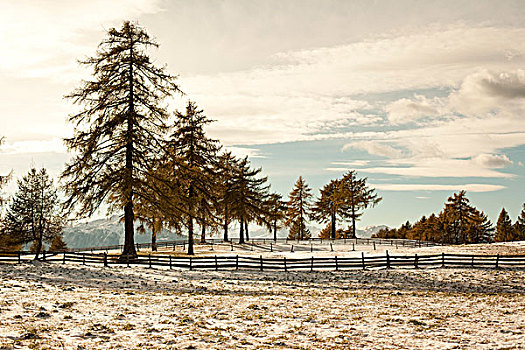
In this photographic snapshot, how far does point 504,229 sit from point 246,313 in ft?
338

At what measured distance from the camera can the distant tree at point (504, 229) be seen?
9625 centimetres

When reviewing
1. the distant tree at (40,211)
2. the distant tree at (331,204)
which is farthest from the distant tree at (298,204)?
the distant tree at (40,211)

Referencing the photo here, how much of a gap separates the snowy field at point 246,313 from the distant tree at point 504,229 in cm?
8346

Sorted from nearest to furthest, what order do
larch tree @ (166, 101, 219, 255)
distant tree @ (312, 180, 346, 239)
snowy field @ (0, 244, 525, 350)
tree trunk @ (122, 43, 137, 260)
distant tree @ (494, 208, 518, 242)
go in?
snowy field @ (0, 244, 525, 350), tree trunk @ (122, 43, 137, 260), larch tree @ (166, 101, 219, 255), distant tree @ (312, 180, 346, 239), distant tree @ (494, 208, 518, 242)

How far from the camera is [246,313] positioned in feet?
45.4

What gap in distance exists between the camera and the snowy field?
10102 millimetres

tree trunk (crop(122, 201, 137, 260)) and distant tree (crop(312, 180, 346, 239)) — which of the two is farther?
distant tree (crop(312, 180, 346, 239))

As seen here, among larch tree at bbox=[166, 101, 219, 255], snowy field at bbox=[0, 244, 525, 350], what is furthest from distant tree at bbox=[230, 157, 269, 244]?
snowy field at bbox=[0, 244, 525, 350]

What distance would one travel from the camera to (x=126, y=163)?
97.1 feet

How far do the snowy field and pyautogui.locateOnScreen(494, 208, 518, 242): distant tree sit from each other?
83458 millimetres

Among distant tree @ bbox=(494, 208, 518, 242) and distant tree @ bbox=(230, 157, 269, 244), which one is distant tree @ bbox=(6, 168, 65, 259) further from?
distant tree @ bbox=(494, 208, 518, 242)

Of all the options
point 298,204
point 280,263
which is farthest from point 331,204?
point 280,263

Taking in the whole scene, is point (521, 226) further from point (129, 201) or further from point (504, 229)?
point (129, 201)

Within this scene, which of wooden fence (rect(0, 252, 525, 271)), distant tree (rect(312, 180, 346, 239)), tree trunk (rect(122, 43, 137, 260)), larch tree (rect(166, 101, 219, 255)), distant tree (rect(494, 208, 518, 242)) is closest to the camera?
wooden fence (rect(0, 252, 525, 271))
